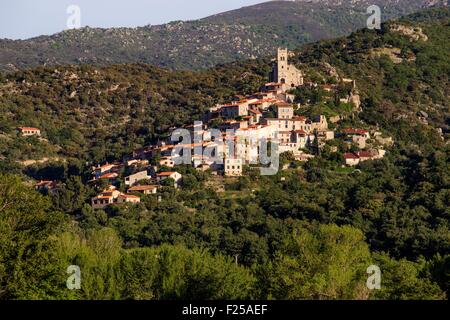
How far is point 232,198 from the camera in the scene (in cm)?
6750

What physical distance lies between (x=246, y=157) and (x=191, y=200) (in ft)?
20.8

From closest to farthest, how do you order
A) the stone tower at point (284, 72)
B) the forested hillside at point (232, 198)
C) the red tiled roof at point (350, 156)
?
the forested hillside at point (232, 198)
the red tiled roof at point (350, 156)
the stone tower at point (284, 72)

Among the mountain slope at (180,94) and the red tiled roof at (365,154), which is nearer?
the red tiled roof at (365,154)

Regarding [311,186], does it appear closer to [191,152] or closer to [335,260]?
[191,152]

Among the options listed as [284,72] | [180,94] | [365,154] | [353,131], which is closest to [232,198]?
[365,154]

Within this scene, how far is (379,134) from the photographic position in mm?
80438

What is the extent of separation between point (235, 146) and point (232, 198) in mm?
5204

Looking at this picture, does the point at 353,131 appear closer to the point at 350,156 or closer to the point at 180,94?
the point at 350,156

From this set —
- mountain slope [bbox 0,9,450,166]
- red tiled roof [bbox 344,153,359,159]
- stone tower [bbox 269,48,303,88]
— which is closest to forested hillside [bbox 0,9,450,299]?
mountain slope [bbox 0,9,450,166]

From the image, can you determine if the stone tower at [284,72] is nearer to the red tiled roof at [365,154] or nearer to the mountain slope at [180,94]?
the mountain slope at [180,94]

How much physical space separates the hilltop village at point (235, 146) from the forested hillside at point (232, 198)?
1.16 m

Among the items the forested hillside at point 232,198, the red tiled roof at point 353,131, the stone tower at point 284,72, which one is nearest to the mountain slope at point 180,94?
the forested hillside at point 232,198

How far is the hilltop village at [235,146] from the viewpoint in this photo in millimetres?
71125
